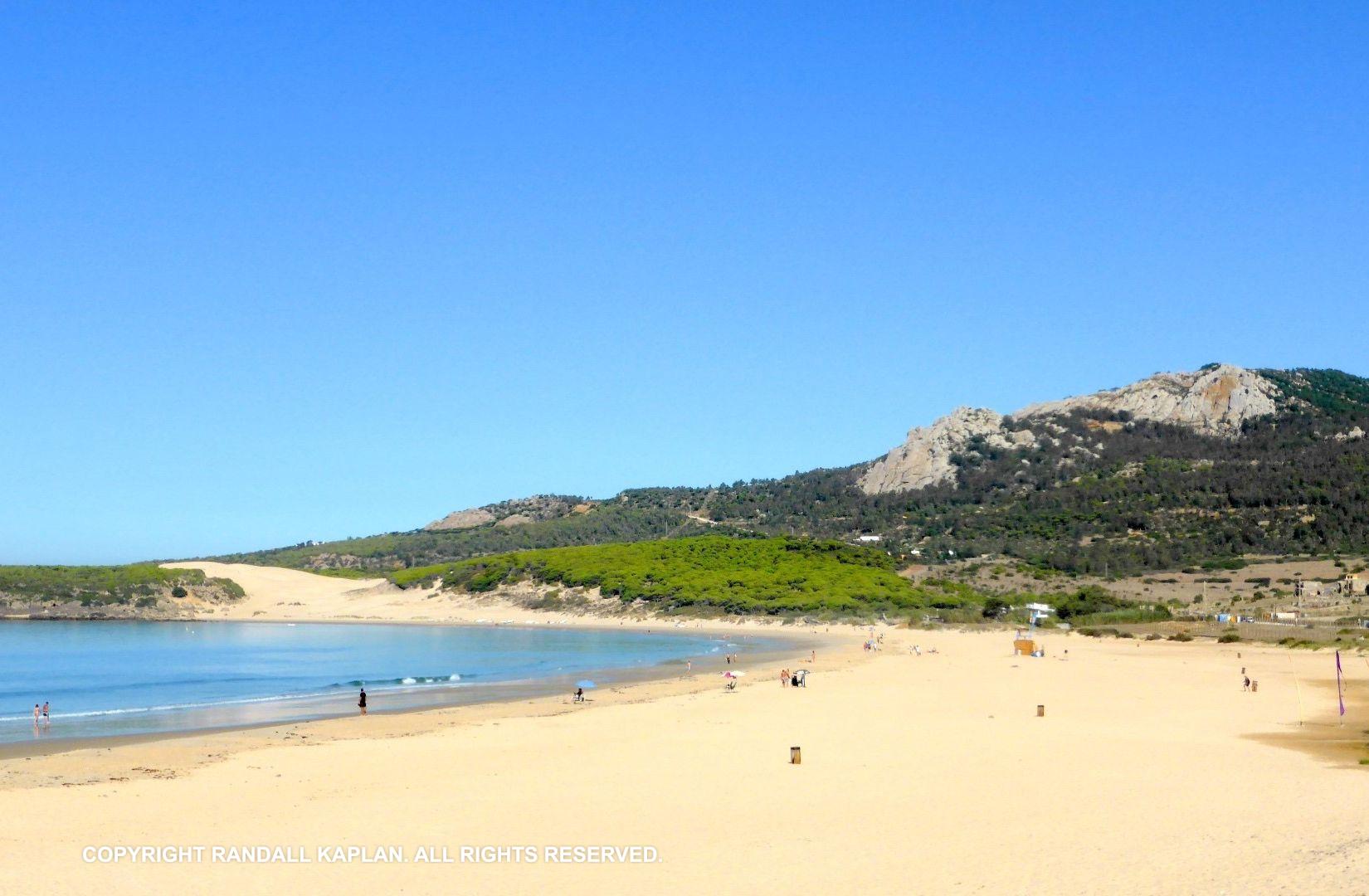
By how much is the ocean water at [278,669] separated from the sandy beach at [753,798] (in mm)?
6200

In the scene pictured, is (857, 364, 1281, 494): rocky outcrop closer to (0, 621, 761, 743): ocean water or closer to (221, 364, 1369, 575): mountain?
(221, 364, 1369, 575): mountain

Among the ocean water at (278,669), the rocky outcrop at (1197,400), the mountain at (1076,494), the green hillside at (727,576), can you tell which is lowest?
the ocean water at (278,669)

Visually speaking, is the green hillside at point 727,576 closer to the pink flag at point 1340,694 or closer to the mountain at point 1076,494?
the mountain at point 1076,494

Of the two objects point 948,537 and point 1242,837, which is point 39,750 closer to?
point 1242,837

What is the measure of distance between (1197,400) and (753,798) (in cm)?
13356

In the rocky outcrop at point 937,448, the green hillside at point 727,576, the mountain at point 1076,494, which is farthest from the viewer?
the rocky outcrop at point 937,448

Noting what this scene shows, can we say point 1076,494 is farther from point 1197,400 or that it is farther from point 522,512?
point 522,512

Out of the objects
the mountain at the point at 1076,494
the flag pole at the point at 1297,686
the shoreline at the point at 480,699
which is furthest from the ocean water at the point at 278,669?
the mountain at the point at 1076,494

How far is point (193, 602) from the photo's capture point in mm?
112875

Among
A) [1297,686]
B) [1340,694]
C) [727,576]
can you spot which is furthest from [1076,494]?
[1340,694]

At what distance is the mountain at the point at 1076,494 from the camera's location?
95000 millimetres

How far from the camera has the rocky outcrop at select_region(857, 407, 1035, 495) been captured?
141m

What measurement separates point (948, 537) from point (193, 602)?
7468 cm

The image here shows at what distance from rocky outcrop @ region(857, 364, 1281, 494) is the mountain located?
10.8 inches
